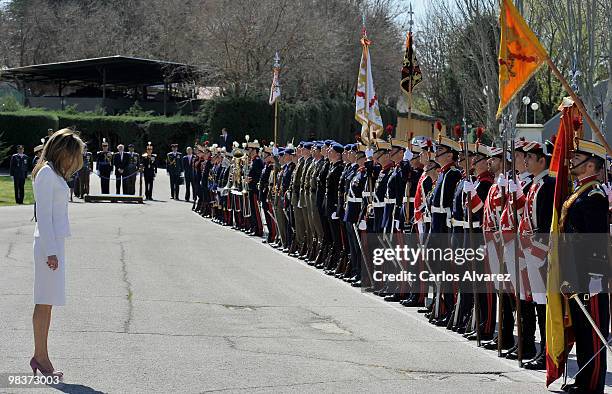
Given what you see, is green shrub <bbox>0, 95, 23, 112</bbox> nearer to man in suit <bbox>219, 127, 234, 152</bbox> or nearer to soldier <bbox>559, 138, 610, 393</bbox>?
man in suit <bbox>219, 127, 234, 152</bbox>

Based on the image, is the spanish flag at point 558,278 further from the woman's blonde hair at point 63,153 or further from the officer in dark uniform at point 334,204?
the officer in dark uniform at point 334,204

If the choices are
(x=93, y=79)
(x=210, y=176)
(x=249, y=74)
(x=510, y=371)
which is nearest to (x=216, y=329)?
(x=510, y=371)

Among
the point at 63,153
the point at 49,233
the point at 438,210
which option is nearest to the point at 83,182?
the point at 438,210

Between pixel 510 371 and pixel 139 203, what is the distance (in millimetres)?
25915

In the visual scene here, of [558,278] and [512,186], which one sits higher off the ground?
[512,186]

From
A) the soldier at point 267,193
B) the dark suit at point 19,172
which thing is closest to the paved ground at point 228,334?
the soldier at point 267,193

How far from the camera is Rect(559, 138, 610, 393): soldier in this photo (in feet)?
26.0

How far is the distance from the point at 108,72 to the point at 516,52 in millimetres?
52281

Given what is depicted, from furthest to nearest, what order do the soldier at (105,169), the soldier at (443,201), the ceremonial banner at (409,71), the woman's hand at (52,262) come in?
the soldier at (105,169) → the ceremonial banner at (409,71) → the soldier at (443,201) → the woman's hand at (52,262)

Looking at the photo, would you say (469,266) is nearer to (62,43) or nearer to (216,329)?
(216,329)

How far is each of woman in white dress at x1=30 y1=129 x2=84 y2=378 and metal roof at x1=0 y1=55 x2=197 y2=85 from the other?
146 ft

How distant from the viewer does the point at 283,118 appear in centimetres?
5069

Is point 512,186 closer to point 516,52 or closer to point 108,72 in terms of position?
point 516,52

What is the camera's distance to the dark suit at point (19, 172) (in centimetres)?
3262
